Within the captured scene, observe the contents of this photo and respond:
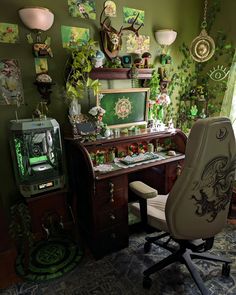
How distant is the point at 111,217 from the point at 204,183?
88cm

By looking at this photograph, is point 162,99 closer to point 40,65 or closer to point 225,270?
point 40,65

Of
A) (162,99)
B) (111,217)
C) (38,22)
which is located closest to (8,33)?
(38,22)

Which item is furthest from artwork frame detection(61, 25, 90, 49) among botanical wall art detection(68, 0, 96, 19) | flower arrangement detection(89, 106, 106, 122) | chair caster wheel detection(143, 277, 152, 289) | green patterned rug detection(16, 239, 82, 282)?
chair caster wheel detection(143, 277, 152, 289)

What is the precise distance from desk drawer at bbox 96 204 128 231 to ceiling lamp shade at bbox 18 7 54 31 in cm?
152

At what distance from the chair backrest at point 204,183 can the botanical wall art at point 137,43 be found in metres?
1.39

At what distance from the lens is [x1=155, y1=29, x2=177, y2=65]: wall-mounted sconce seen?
88.3 inches

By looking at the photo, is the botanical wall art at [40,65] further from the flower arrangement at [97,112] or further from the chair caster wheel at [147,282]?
the chair caster wheel at [147,282]

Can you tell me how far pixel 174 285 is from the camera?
1581 mm

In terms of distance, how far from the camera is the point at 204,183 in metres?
1.23

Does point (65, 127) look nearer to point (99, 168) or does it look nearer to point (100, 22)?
point (99, 168)

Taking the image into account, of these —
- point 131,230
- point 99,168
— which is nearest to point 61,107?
point 99,168

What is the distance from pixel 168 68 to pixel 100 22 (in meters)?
0.94

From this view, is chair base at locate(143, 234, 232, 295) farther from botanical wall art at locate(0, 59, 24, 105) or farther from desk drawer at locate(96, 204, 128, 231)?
botanical wall art at locate(0, 59, 24, 105)

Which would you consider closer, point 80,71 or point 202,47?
point 80,71
